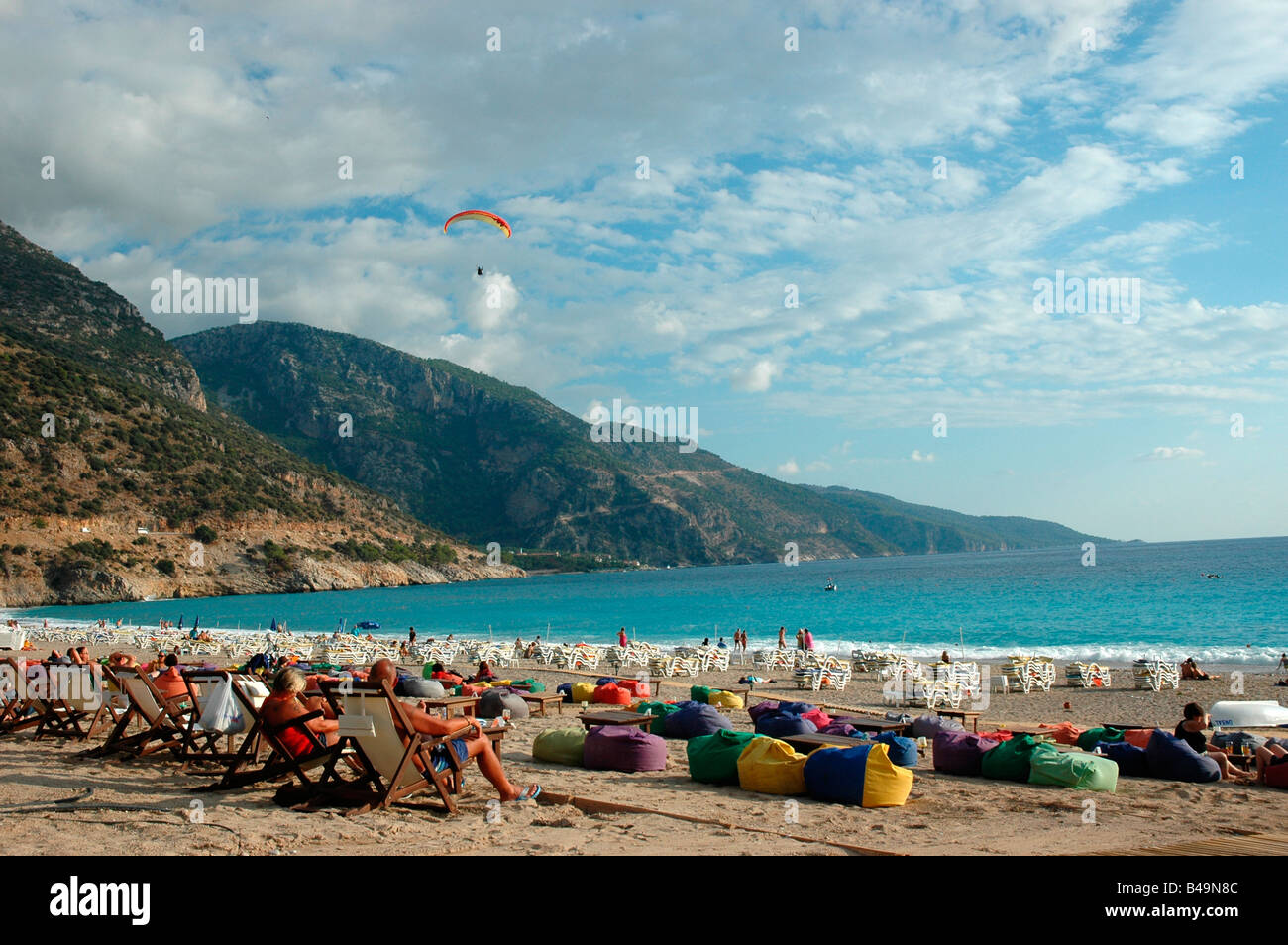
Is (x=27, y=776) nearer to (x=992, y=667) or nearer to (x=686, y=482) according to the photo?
(x=992, y=667)

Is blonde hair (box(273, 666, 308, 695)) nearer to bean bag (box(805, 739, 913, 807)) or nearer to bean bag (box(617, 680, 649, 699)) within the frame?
bean bag (box(805, 739, 913, 807))

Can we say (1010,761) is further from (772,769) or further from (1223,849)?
(1223,849)

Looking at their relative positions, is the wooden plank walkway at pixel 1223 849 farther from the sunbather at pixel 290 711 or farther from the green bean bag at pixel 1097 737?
the sunbather at pixel 290 711

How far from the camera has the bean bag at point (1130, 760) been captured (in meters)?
7.32

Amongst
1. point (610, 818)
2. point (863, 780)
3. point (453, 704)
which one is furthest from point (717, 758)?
point (453, 704)

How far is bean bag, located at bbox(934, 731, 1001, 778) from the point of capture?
23.9ft

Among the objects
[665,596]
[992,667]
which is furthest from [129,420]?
[992,667]

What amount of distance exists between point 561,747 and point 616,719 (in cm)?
77

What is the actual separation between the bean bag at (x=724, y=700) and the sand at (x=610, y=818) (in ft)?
17.0

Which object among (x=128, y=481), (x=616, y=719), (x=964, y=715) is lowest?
(x=964, y=715)

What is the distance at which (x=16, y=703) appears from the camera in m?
8.29

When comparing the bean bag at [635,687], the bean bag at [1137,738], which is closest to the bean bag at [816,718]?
the bean bag at [1137,738]

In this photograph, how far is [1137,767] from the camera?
24.0ft

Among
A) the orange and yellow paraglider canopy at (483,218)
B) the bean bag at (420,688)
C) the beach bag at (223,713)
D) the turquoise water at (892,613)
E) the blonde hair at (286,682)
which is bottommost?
the turquoise water at (892,613)
